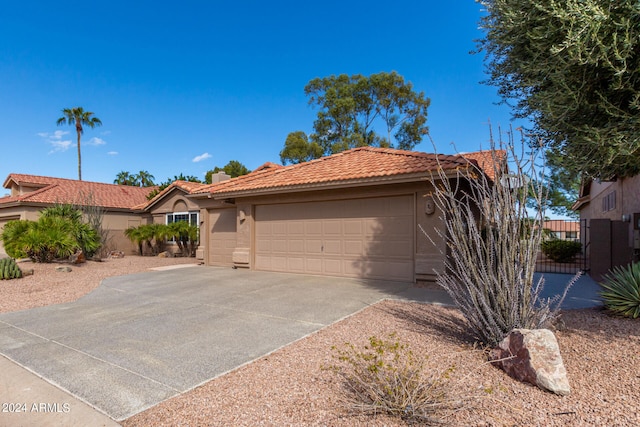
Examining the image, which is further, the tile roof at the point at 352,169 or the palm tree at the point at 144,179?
the palm tree at the point at 144,179

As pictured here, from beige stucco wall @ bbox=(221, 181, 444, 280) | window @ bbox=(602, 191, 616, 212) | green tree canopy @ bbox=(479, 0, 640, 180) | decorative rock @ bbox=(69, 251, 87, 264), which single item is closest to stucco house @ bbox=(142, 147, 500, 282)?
beige stucco wall @ bbox=(221, 181, 444, 280)

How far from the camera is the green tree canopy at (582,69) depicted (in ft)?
14.1

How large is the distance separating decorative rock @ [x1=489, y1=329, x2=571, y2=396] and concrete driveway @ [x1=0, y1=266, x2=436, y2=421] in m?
2.90

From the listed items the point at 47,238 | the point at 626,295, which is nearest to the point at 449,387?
the point at 626,295

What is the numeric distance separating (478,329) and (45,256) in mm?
16532

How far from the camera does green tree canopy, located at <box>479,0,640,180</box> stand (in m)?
4.31

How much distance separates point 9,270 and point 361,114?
87.2 ft

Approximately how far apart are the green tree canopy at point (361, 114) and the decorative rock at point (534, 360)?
27469 mm

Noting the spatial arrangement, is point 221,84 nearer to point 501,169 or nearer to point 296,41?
point 296,41

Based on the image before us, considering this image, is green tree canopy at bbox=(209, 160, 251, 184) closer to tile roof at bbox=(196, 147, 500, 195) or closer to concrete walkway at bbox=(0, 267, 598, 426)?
tile roof at bbox=(196, 147, 500, 195)

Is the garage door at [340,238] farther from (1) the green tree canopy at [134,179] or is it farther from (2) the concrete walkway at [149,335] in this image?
(1) the green tree canopy at [134,179]

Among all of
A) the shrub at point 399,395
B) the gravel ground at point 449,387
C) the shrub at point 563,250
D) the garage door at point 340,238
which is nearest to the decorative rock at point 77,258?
the garage door at point 340,238

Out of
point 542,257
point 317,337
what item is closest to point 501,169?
point 317,337

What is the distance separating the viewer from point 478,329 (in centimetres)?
482
